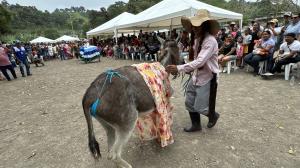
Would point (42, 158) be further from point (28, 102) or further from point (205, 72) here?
point (28, 102)

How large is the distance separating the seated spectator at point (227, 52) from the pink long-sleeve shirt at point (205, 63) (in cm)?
525

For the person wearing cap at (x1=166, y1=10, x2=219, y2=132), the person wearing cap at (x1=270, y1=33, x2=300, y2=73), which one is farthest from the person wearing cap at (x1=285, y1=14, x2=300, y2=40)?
the person wearing cap at (x1=166, y1=10, x2=219, y2=132)

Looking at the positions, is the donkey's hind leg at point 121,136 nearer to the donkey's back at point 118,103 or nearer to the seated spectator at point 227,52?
the donkey's back at point 118,103

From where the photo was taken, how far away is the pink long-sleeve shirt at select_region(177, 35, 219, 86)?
128 inches

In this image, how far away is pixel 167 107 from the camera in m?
3.58

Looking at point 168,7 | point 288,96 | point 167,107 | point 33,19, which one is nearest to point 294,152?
point 167,107

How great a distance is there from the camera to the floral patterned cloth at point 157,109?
319 cm

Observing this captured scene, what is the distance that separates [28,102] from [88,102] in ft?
17.0

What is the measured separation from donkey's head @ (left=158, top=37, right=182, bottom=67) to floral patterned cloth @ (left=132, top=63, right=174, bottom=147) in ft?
0.44

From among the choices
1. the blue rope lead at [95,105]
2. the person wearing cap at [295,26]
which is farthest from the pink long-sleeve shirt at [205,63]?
the person wearing cap at [295,26]

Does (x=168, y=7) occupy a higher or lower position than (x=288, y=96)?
higher

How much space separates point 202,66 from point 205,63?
0.07 meters

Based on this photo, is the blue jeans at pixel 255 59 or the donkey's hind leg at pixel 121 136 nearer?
the donkey's hind leg at pixel 121 136

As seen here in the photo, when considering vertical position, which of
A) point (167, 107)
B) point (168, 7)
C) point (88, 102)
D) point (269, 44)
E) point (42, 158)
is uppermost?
point (168, 7)
